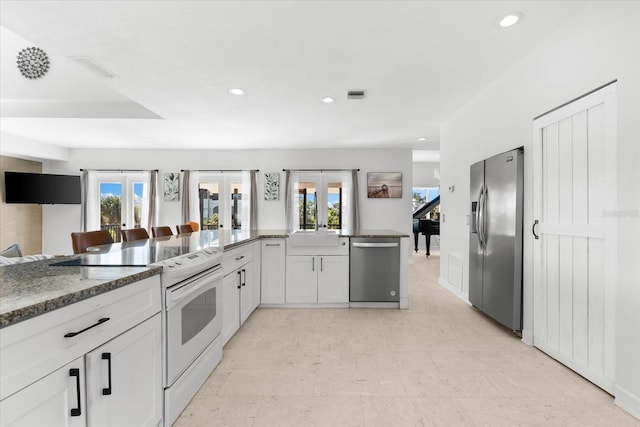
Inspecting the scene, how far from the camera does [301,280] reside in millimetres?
3719

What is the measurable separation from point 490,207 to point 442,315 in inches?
52.1

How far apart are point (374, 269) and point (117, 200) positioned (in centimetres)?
667

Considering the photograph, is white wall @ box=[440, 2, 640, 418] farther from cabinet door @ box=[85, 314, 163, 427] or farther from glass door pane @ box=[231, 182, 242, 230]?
glass door pane @ box=[231, 182, 242, 230]

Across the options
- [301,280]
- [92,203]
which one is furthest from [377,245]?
[92,203]

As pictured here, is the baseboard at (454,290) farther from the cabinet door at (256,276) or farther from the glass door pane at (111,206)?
the glass door pane at (111,206)

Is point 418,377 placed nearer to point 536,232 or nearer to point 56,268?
point 536,232

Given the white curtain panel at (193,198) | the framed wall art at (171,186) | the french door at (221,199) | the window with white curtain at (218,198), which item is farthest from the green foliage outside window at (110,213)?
the french door at (221,199)

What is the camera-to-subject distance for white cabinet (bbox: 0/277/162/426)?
84cm

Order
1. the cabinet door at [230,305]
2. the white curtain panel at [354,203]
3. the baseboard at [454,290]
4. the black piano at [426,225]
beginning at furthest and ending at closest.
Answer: the black piano at [426,225], the white curtain panel at [354,203], the baseboard at [454,290], the cabinet door at [230,305]

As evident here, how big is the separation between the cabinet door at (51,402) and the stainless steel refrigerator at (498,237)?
10.2 feet

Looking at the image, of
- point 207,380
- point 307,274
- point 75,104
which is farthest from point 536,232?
point 75,104

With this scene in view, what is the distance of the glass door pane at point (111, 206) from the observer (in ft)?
23.8

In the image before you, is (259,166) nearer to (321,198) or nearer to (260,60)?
(321,198)

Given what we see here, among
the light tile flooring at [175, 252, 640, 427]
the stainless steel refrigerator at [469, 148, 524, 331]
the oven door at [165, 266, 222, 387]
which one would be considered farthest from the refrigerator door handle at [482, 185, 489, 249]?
the oven door at [165, 266, 222, 387]
